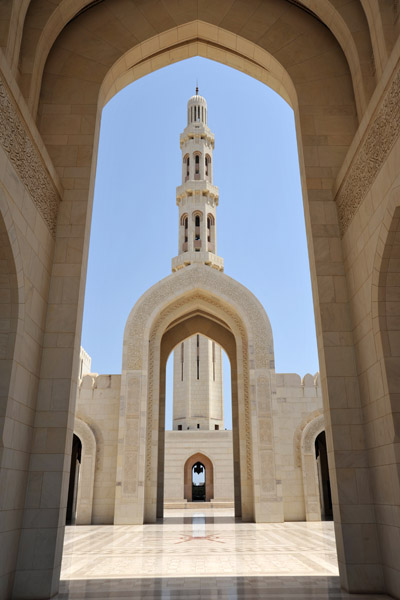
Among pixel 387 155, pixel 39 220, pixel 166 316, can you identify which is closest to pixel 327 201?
pixel 387 155

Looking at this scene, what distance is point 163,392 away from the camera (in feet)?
38.2

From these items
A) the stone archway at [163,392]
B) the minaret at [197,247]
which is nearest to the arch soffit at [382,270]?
the stone archway at [163,392]

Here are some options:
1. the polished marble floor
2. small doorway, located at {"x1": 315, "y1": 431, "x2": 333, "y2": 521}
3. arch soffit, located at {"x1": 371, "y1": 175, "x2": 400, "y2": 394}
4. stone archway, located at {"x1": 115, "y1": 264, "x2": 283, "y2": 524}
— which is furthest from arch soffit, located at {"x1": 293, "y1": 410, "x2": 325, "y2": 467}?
arch soffit, located at {"x1": 371, "y1": 175, "x2": 400, "y2": 394}

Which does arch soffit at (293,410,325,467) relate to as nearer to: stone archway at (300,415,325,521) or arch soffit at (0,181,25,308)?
stone archway at (300,415,325,521)

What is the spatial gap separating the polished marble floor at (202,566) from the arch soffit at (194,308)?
13.7 feet

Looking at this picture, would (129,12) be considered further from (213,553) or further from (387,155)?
(213,553)

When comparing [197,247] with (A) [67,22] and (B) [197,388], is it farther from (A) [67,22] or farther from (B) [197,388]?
(A) [67,22]

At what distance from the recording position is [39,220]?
398cm

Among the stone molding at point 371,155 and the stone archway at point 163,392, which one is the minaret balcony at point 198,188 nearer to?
the stone archway at point 163,392

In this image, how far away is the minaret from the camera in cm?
1708

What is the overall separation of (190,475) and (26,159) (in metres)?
16.0

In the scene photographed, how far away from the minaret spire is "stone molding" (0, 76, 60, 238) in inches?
449

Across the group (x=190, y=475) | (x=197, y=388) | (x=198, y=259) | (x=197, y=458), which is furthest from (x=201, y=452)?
(x=198, y=259)

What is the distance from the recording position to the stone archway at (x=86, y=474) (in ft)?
32.9
